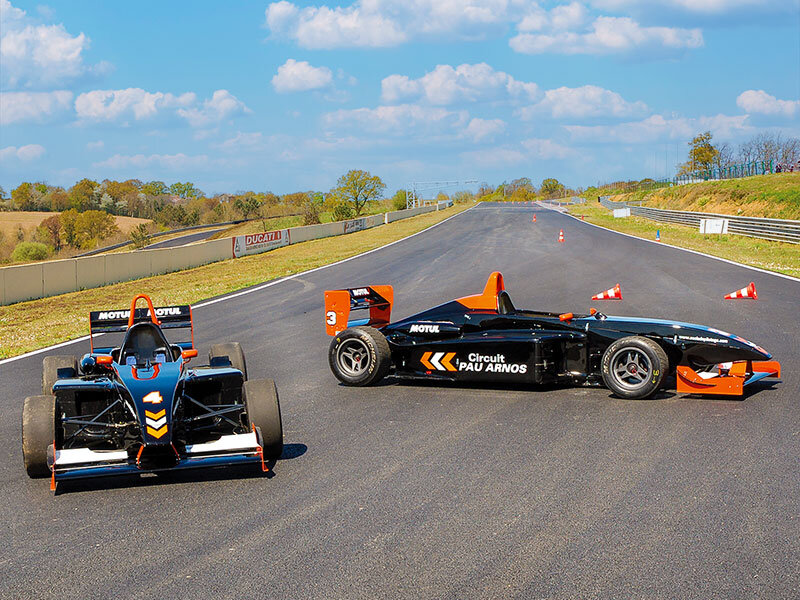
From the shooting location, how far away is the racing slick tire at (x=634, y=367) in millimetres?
8461

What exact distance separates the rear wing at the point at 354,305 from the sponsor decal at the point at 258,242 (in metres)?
27.4

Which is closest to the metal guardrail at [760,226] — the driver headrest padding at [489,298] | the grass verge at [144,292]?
the grass verge at [144,292]

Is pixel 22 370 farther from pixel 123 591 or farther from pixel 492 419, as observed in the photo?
pixel 123 591

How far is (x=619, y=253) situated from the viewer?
3145cm

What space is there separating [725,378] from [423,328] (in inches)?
135

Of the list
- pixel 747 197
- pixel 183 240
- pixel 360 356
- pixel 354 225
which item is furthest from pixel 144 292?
pixel 183 240

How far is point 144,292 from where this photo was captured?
24047mm

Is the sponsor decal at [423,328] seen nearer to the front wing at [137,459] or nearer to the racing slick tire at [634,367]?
the racing slick tire at [634,367]

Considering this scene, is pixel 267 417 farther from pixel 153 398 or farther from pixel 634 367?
pixel 634 367

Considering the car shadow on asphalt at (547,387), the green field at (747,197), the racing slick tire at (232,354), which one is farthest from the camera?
the green field at (747,197)

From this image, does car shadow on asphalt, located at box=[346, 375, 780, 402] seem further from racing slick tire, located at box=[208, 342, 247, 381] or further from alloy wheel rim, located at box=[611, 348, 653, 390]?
racing slick tire, located at box=[208, 342, 247, 381]

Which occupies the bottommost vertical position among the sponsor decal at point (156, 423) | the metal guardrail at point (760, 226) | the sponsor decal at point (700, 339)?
the sponsor decal at point (156, 423)

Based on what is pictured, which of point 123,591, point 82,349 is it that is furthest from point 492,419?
point 82,349

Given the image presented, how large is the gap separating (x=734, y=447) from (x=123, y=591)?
502 cm
